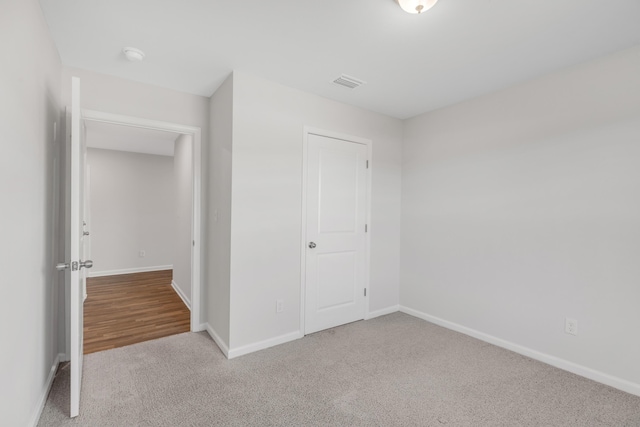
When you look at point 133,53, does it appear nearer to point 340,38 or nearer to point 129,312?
point 340,38

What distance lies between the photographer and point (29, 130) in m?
1.64

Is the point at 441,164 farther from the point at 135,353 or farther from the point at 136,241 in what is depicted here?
the point at 136,241

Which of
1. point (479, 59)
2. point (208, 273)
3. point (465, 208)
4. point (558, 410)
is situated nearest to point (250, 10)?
point (479, 59)

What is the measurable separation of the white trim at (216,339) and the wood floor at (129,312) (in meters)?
0.23

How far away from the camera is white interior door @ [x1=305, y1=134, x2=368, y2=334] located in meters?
3.07

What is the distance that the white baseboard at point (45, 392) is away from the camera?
1735mm

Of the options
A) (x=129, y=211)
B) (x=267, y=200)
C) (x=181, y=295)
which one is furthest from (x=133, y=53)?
(x=129, y=211)

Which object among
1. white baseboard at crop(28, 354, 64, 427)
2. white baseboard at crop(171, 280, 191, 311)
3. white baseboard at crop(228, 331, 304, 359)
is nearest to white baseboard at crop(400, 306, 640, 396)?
white baseboard at crop(228, 331, 304, 359)

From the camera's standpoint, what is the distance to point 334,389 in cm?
213

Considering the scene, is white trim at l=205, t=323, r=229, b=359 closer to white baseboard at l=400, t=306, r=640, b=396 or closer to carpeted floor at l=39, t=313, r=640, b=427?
carpeted floor at l=39, t=313, r=640, b=427

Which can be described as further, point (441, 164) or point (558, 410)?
point (441, 164)

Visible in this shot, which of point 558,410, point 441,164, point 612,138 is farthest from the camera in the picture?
point 441,164

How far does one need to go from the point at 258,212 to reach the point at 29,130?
5.09 ft

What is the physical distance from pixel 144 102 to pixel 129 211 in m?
3.93
